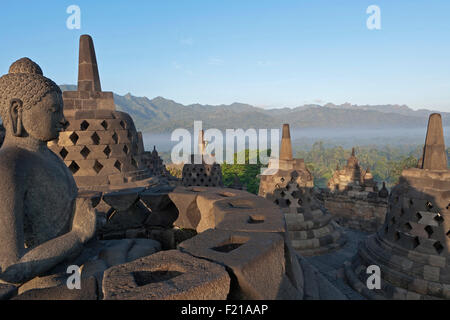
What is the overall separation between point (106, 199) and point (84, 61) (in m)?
3.61

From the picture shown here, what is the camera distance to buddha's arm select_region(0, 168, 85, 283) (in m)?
1.85

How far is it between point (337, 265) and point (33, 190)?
854cm

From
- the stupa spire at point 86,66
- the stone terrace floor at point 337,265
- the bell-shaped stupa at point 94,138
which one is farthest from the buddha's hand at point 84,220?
the stone terrace floor at point 337,265

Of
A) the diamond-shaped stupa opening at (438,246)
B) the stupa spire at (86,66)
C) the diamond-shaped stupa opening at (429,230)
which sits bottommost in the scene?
the diamond-shaped stupa opening at (438,246)

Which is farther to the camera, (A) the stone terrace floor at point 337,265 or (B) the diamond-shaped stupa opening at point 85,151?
(A) the stone terrace floor at point 337,265

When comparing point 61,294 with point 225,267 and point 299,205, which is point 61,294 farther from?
point 299,205

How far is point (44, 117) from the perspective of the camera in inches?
90.0

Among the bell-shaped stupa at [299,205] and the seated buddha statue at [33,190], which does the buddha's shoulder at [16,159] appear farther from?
the bell-shaped stupa at [299,205]

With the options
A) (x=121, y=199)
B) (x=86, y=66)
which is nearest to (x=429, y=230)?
(x=121, y=199)

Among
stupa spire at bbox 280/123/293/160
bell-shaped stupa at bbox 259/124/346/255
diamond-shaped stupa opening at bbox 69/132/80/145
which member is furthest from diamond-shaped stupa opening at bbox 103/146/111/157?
stupa spire at bbox 280/123/293/160

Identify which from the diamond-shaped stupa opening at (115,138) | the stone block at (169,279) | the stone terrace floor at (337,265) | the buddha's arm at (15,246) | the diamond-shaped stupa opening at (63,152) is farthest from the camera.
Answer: the stone terrace floor at (337,265)

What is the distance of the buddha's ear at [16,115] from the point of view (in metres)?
2.16

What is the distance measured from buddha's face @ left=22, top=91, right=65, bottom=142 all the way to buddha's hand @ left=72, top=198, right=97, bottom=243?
0.65 m
